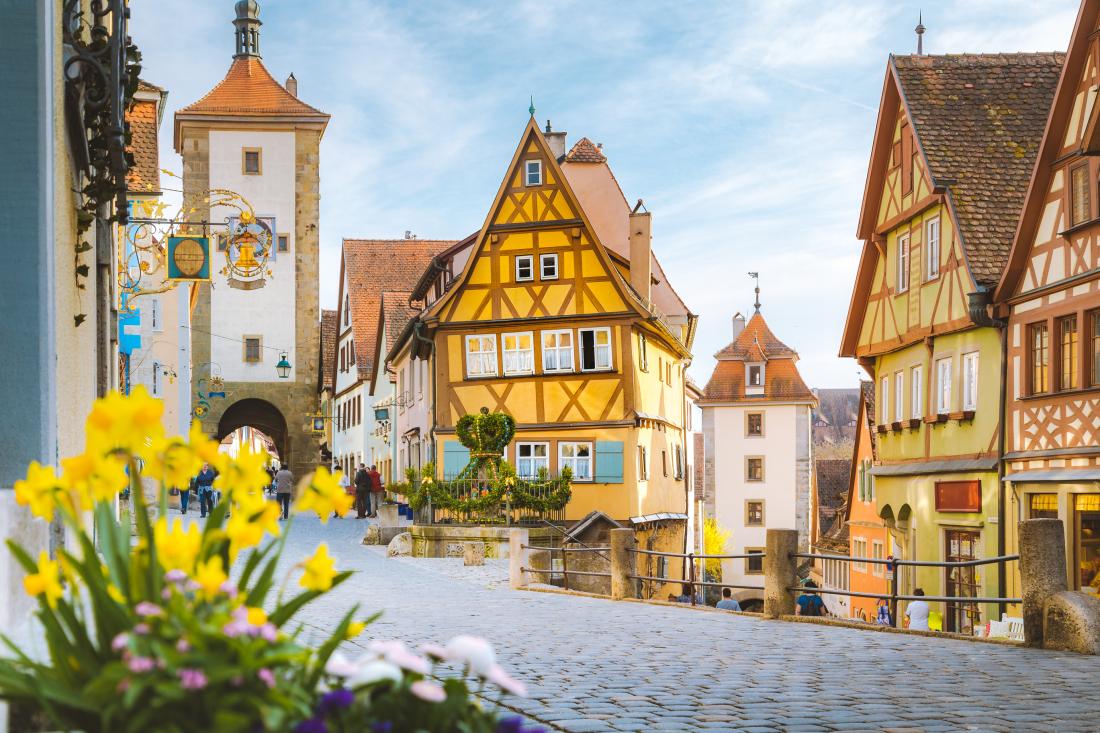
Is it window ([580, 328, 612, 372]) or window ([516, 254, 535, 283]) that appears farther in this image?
window ([516, 254, 535, 283])

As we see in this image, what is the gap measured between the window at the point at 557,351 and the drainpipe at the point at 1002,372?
13.7 meters

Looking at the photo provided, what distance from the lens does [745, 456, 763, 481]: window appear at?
59625mm

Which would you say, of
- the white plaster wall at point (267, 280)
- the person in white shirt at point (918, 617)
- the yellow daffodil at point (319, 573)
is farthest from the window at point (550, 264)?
the yellow daffodil at point (319, 573)

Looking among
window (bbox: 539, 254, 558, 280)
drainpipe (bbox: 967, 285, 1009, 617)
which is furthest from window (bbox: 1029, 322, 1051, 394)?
window (bbox: 539, 254, 558, 280)

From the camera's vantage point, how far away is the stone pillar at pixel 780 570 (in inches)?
616

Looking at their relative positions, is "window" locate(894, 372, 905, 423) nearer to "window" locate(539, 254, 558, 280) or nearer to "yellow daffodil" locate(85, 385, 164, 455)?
"window" locate(539, 254, 558, 280)

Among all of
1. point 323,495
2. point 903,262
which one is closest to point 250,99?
point 903,262

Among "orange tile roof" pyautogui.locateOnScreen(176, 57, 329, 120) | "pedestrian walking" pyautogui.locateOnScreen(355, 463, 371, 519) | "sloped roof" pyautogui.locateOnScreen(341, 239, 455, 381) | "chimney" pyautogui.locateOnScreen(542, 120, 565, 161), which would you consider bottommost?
"pedestrian walking" pyautogui.locateOnScreen(355, 463, 371, 519)

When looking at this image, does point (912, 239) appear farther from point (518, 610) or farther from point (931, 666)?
point (931, 666)

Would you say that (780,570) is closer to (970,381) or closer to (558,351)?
(970,381)

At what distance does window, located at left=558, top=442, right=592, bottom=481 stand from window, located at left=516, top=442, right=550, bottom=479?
38 centimetres

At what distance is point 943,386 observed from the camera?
25.4 m

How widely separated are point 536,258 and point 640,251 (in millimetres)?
4877

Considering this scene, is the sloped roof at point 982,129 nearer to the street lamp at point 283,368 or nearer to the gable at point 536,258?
the gable at point 536,258
